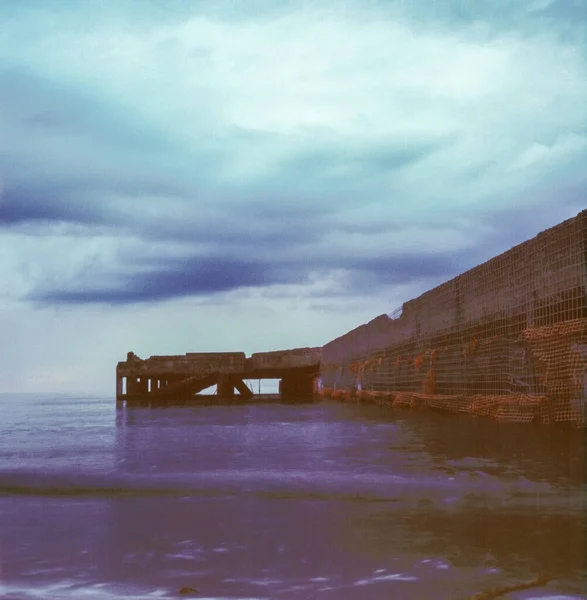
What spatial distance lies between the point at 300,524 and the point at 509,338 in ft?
29.8

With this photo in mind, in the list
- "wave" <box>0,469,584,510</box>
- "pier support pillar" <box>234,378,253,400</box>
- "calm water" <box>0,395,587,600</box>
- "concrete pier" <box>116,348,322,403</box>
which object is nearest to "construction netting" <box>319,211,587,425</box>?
"calm water" <box>0,395,587,600</box>

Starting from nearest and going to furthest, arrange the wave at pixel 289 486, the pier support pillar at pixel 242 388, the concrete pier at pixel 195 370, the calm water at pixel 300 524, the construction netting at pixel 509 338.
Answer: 1. the calm water at pixel 300 524
2. the wave at pixel 289 486
3. the construction netting at pixel 509 338
4. the concrete pier at pixel 195 370
5. the pier support pillar at pixel 242 388

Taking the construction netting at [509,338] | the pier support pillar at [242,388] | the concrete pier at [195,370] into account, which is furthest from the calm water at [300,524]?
the pier support pillar at [242,388]

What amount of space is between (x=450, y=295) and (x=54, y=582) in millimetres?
14614

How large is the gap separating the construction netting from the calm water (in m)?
1.57

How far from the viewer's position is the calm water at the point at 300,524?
134 inches

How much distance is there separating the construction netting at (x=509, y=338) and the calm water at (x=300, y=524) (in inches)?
61.9

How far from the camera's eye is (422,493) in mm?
5855

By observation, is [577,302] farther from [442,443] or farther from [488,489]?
[488,489]

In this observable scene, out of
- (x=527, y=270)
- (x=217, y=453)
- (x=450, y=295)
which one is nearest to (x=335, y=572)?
(x=217, y=453)

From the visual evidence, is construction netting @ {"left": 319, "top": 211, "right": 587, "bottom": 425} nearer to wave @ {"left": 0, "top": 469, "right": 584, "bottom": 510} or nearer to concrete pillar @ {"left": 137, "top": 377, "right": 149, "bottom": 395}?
wave @ {"left": 0, "top": 469, "right": 584, "bottom": 510}

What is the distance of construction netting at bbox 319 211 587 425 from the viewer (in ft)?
33.5

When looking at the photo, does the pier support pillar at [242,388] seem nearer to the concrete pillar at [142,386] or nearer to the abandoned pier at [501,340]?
the concrete pillar at [142,386]

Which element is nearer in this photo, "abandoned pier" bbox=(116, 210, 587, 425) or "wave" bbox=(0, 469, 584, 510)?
"wave" bbox=(0, 469, 584, 510)
